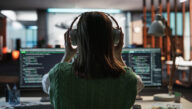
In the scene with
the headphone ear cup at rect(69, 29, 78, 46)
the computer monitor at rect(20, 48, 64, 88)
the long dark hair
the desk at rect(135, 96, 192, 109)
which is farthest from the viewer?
the computer monitor at rect(20, 48, 64, 88)

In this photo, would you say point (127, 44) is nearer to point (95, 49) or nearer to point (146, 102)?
point (146, 102)

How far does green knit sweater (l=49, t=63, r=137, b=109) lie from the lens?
0.95 meters

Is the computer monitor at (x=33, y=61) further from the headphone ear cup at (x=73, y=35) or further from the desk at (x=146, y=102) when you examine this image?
the headphone ear cup at (x=73, y=35)

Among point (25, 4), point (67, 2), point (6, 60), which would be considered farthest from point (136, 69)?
point (6, 60)

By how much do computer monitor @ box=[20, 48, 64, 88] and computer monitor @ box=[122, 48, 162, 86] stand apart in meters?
0.57

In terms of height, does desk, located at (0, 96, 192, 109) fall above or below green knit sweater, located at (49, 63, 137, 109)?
below

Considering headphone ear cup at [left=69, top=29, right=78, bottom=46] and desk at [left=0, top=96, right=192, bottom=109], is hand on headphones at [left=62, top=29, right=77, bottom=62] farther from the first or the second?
desk at [left=0, top=96, right=192, bottom=109]

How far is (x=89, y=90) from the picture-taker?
95 centimetres

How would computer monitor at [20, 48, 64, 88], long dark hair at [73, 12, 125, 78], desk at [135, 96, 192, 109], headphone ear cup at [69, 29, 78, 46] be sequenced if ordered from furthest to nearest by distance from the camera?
computer monitor at [20, 48, 64, 88], desk at [135, 96, 192, 109], headphone ear cup at [69, 29, 78, 46], long dark hair at [73, 12, 125, 78]

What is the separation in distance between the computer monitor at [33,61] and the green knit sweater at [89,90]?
87 centimetres

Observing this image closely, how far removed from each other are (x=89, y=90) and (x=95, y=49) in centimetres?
16

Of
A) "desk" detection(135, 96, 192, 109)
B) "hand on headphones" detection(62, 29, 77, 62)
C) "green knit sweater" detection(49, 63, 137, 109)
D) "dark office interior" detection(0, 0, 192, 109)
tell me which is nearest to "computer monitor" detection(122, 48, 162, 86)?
"dark office interior" detection(0, 0, 192, 109)

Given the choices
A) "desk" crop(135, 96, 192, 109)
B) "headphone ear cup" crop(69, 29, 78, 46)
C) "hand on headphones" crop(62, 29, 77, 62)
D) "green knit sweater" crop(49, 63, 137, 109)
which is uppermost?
"headphone ear cup" crop(69, 29, 78, 46)

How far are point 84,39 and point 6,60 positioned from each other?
16016mm
